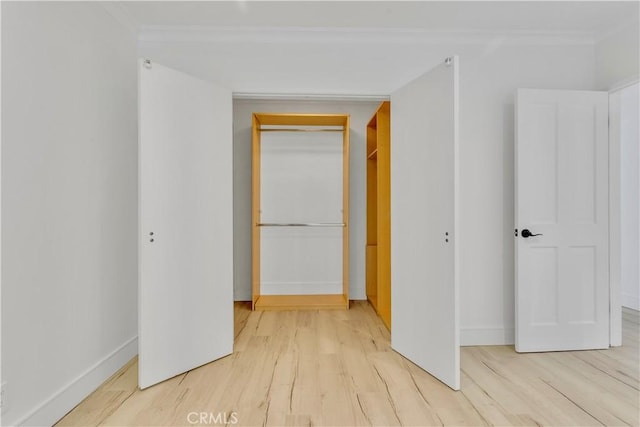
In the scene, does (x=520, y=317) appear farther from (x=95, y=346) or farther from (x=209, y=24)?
(x=209, y=24)

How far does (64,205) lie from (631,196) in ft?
17.8

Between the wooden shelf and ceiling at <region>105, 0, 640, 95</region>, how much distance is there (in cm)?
220

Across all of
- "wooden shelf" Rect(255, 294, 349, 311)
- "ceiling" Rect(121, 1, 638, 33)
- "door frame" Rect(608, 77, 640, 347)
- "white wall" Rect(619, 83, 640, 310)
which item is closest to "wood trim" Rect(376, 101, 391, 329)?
"wooden shelf" Rect(255, 294, 349, 311)

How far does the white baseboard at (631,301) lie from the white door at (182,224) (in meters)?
4.34

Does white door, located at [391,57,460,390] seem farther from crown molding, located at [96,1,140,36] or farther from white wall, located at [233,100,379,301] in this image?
crown molding, located at [96,1,140,36]

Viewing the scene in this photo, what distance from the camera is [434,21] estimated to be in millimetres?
2604

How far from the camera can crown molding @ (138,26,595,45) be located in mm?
2717

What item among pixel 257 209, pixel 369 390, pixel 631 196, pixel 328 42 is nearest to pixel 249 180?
pixel 257 209

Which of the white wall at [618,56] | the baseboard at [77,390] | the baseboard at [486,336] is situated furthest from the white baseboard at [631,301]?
the baseboard at [77,390]

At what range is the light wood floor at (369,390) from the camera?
70.5 inches

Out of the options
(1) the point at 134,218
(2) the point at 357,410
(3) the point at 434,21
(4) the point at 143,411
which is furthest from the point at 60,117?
(3) the point at 434,21

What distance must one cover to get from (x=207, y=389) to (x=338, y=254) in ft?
8.03

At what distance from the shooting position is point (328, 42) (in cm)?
277

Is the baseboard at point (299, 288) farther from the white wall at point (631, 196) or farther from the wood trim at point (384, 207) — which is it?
the white wall at point (631, 196)
